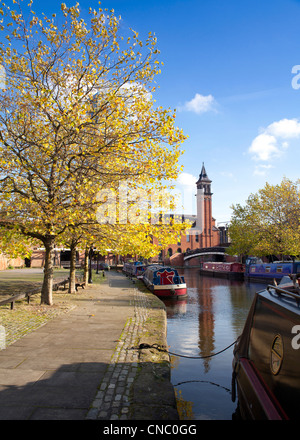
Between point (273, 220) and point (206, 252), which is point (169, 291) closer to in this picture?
point (273, 220)

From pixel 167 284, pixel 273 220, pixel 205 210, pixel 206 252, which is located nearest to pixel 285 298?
pixel 167 284

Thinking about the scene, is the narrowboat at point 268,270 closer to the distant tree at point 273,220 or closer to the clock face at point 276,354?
the distant tree at point 273,220

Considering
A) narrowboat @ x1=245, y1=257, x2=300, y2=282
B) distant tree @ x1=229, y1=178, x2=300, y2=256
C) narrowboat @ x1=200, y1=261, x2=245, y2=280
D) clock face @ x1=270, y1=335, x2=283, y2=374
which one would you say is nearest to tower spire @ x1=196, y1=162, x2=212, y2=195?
narrowboat @ x1=200, y1=261, x2=245, y2=280

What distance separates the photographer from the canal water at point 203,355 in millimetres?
6496

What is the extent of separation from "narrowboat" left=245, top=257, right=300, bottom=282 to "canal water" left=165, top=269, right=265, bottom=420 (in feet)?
44.3

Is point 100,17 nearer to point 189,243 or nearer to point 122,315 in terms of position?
point 122,315

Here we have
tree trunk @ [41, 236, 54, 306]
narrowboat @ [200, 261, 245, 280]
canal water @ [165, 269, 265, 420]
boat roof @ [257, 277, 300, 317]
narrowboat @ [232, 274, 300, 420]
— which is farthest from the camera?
narrowboat @ [200, 261, 245, 280]

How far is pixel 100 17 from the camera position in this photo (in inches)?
409

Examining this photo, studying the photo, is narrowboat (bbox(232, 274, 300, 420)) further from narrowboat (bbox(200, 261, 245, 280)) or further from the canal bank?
narrowboat (bbox(200, 261, 245, 280))

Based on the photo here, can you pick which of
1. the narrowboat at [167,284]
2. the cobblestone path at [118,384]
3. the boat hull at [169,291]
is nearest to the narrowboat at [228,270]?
the narrowboat at [167,284]

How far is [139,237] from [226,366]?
5361 mm

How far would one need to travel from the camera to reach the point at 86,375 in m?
5.55

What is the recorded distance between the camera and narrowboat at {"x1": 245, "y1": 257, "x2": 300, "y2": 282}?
3200 cm
